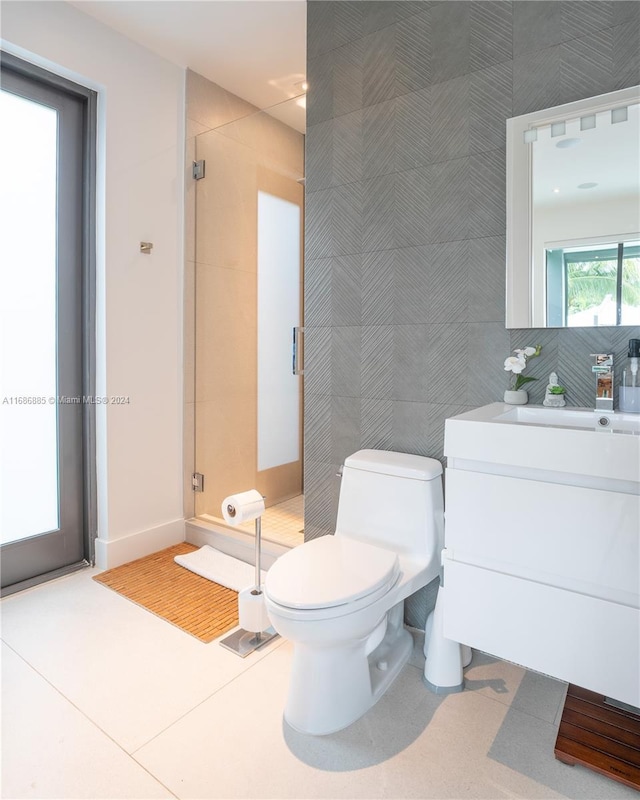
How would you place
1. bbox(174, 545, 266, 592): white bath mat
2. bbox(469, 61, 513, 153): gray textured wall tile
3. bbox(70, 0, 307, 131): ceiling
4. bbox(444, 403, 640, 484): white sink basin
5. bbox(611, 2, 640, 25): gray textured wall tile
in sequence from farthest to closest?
bbox(174, 545, 266, 592): white bath mat → bbox(70, 0, 307, 131): ceiling → bbox(469, 61, 513, 153): gray textured wall tile → bbox(611, 2, 640, 25): gray textured wall tile → bbox(444, 403, 640, 484): white sink basin

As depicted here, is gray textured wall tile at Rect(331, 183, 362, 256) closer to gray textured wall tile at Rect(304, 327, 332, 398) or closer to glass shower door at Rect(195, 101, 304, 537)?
gray textured wall tile at Rect(304, 327, 332, 398)

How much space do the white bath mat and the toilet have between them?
0.76 meters

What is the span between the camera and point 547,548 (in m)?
1.26

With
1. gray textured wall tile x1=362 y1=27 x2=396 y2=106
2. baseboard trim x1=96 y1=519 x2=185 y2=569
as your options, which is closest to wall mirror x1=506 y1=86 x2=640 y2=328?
gray textured wall tile x1=362 y1=27 x2=396 y2=106

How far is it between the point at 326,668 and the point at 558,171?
1.75 m

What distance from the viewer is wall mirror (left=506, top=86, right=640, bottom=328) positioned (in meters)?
1.55

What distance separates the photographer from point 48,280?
235cm

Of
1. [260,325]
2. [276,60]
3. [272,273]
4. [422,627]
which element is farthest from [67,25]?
[422,627]

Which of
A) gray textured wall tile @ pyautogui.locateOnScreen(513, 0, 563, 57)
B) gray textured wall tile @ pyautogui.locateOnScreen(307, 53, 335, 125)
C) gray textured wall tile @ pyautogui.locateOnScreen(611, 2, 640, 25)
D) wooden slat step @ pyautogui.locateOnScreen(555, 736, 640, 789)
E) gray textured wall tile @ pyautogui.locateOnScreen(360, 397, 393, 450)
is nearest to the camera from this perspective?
wooden slat step @ pyautogui.locateOnScreen(555, 736, 640, 789)

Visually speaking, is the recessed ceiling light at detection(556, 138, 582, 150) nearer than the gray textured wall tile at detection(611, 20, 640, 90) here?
No

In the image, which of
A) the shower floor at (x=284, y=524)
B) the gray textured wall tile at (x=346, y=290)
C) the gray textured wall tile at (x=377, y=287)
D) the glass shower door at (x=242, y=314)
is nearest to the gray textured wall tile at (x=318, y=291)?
the gray textured wall tile at (x=346, y=290)

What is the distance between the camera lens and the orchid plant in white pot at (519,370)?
5.51 feet

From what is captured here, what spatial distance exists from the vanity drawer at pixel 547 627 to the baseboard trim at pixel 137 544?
1.77m

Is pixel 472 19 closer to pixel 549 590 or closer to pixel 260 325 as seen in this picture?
pixel 260 325
